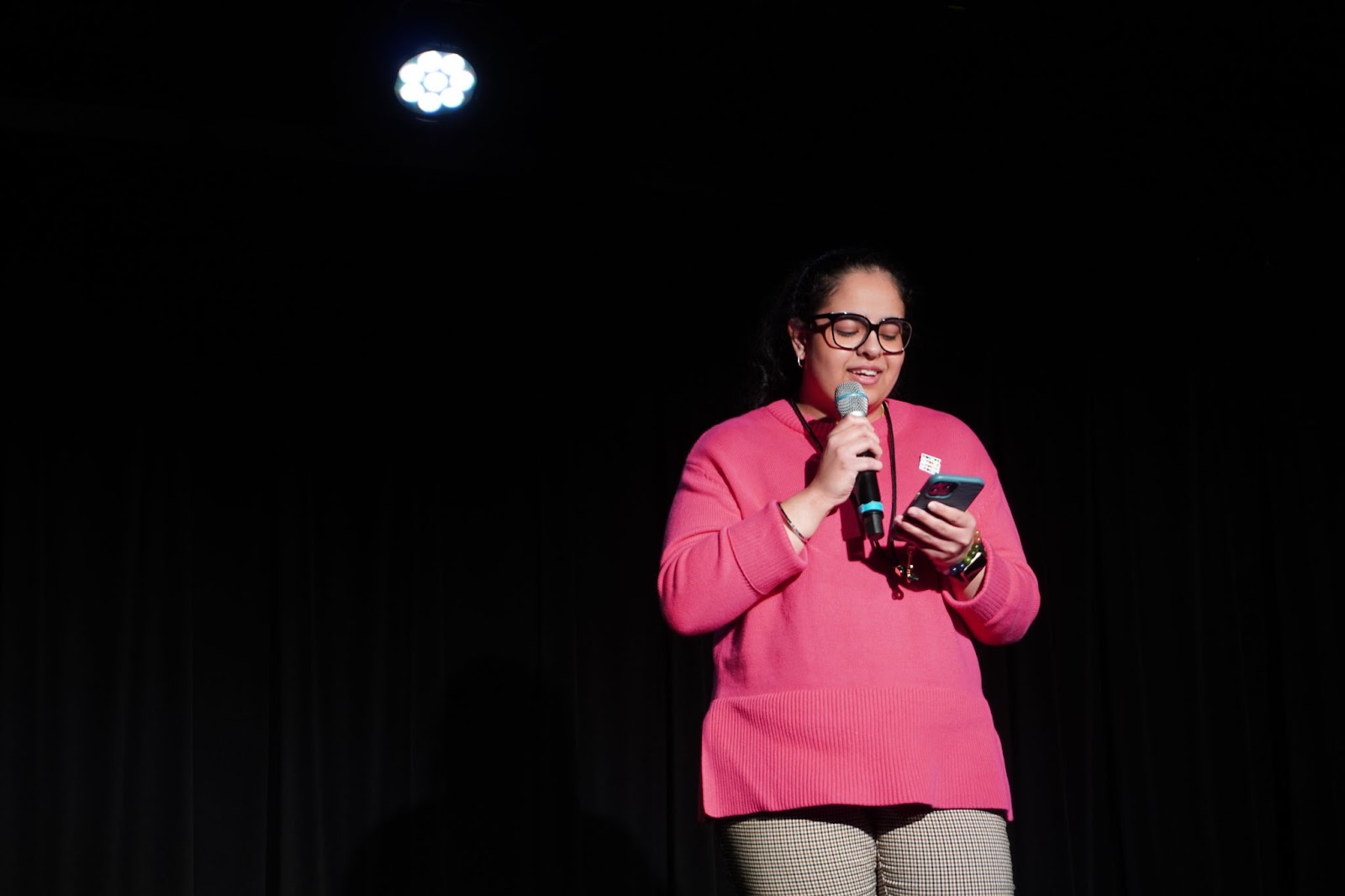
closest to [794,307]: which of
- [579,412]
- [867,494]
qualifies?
[867,494]

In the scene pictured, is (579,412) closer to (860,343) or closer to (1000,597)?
(860,343)

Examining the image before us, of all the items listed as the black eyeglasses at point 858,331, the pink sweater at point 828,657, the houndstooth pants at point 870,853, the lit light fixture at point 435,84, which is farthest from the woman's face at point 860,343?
the lit light fixture at point 435,84

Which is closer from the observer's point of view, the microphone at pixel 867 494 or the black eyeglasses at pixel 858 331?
the microphone at pixel 867 494

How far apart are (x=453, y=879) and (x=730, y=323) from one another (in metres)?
1.79

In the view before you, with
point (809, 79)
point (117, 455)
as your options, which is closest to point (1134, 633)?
point (809, 79)

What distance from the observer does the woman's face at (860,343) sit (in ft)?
6.27

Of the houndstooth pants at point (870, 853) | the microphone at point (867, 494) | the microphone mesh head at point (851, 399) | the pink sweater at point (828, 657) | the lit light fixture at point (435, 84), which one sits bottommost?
the houndstooth pants at point (870, 853)

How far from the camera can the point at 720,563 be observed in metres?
1.72

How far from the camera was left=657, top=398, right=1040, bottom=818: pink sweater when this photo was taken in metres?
1.64

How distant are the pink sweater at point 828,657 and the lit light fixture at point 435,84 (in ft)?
5.72

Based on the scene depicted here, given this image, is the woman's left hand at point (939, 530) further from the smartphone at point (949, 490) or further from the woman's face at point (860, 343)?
the woman's face at point (860, 343)

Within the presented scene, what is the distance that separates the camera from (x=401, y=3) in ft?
10.1

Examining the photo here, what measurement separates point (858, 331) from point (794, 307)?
0.18m

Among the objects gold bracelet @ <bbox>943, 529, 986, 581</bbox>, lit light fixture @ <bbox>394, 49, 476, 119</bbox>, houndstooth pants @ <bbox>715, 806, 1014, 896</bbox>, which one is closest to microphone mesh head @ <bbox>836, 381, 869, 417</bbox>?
gold bracelet @ <bbox>943, 529, 986, 581</bbox>
